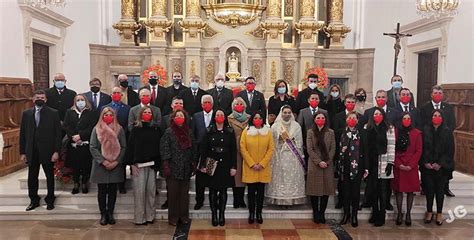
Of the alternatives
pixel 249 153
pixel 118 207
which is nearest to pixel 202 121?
pixel 249 153

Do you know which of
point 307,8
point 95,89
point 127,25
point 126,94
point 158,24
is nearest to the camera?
point 95,89

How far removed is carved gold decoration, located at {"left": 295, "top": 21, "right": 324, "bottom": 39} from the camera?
12898 millimetres

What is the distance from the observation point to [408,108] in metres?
6.53

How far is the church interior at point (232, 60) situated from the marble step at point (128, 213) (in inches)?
0.5

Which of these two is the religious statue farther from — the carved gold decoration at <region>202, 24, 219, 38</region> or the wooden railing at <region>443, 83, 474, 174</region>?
the wooden railing at <region>443, 83, 474, 174</region>

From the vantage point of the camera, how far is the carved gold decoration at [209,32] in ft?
43.3

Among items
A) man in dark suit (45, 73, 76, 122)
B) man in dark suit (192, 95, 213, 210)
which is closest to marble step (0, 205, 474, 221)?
man in dark suit (192, 95, 213, 210)

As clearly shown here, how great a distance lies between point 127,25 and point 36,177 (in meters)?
7.38

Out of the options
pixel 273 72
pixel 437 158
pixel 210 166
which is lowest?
pixel 210 166

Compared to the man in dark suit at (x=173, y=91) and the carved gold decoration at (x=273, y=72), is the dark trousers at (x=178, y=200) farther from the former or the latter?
the carved gold decoration at (x=273, y=72)

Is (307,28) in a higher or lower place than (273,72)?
higher

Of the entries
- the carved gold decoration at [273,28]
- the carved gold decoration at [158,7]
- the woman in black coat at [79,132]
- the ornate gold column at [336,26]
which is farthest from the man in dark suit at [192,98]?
the ornate gold column at [336,26]

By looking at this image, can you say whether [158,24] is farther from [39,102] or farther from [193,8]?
[39,102]

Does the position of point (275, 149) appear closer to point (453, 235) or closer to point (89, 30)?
point (453, 235)
